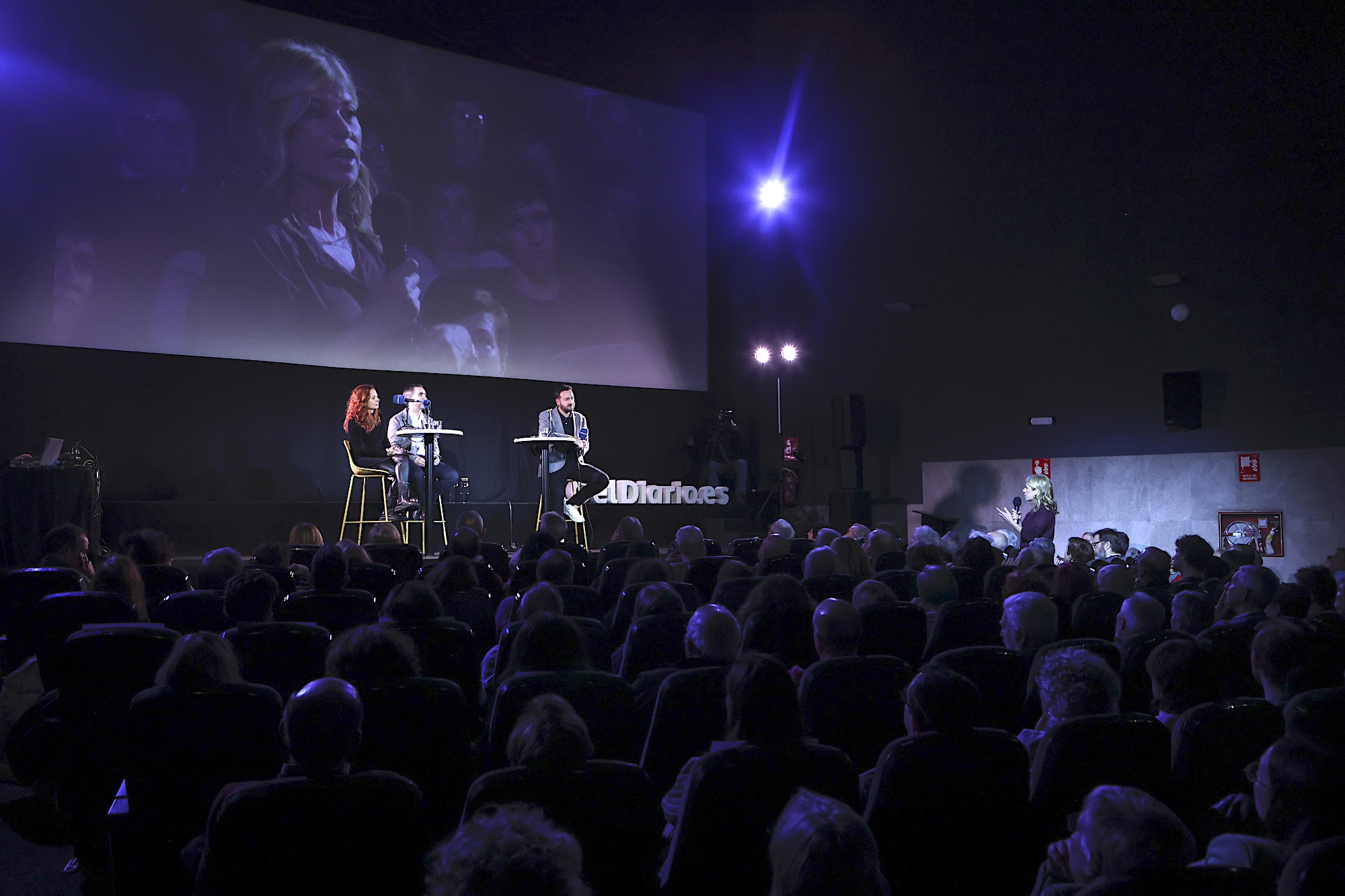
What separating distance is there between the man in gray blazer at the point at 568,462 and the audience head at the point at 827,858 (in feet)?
27.2

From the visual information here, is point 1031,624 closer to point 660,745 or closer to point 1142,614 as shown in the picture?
point 1142,614

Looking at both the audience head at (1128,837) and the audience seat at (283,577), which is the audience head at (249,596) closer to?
the audience seat at (283,577)

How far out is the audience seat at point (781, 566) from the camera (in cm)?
560

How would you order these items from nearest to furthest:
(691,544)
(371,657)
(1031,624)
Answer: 1. (371,657)
2. (1031,624)
3. (691,544)

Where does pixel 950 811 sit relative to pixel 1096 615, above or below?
below

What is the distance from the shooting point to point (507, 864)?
40.3 inches

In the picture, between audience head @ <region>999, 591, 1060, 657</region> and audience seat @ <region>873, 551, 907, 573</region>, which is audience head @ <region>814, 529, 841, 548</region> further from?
audience head @ <region>999, 591, 1060, 657</region>

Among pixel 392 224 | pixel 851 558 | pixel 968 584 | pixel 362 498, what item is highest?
pixel 392 224

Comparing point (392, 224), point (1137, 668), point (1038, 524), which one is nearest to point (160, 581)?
point (1137, 668)

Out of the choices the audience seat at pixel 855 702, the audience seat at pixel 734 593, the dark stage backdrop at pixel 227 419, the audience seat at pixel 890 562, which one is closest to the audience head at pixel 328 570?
the audience seat at pixel 734 593

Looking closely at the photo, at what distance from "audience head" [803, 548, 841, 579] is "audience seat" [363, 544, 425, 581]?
2.35 meters

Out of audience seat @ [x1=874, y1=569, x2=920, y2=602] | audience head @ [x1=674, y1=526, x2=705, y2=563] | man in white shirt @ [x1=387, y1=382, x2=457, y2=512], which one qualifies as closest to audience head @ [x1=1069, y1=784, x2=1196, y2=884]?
audience seat @ [x1=874, y1=569, x2=920, y2=602]

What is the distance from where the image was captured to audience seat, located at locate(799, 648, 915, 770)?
2746 mm

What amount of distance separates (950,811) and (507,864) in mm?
1322
